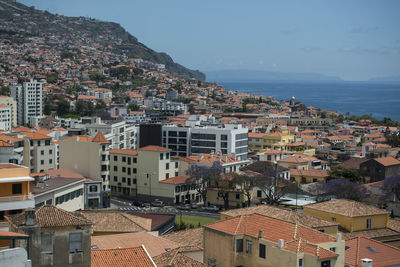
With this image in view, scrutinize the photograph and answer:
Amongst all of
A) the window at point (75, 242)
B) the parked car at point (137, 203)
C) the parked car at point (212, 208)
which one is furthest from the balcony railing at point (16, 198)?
the parked car at point (137, 203)

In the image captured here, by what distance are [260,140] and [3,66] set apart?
108m

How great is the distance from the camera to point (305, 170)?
6006cm

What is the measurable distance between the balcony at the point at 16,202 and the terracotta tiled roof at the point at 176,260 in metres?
4.34

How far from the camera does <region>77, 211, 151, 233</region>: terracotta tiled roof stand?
25.2 metres

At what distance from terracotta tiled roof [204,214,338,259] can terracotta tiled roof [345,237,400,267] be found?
2.94m

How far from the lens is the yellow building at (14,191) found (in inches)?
629

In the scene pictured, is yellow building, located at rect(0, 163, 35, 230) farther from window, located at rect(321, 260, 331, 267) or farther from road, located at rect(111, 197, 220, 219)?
road, located at rect(111, 197, 220, 219)

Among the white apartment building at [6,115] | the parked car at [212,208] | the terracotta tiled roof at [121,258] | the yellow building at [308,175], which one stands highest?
the white apartment building at [6,115]

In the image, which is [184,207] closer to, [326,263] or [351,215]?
[351,215]

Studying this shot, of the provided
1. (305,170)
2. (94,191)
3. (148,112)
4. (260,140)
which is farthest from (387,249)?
(148,112)

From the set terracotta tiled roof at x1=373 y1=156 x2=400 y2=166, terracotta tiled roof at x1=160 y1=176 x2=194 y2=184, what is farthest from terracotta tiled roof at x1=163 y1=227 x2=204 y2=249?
terracotta tiled roof at x1=373 y1=156 x2=400 y2=166

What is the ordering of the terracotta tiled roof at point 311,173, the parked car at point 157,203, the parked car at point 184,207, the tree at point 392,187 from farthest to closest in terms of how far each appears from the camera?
the terracotta tiled roof at point 311,173 → the parked car at point 157,203 → the parked car at point 184,207 → the tree at point 392,187

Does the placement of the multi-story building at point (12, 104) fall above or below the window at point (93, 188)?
above

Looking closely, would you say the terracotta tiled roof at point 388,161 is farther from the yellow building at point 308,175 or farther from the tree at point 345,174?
the yellow building at point 308,175
